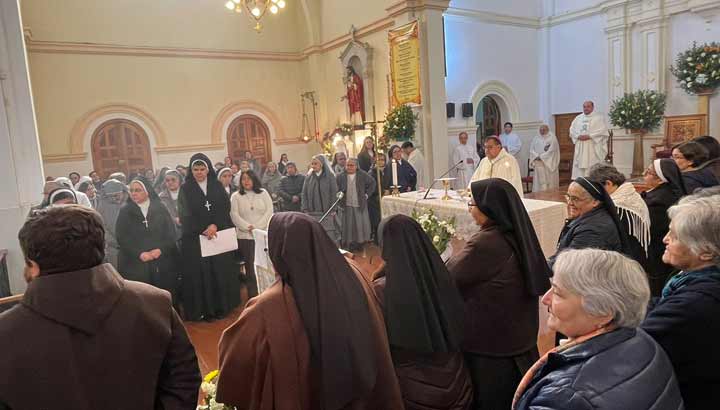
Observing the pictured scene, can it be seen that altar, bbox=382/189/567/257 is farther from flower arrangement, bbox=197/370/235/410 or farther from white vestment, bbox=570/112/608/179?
white vestment, bbox=570/112/608/179

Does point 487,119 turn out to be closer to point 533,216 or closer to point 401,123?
point 401,123

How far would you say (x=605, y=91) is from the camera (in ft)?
39.3

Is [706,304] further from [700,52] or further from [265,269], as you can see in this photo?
[700,52]

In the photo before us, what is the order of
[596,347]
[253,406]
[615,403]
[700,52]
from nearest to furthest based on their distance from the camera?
1. [615,403]
2. [596,347]
3. [253,406]
4. [700,52]

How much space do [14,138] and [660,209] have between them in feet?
21.5

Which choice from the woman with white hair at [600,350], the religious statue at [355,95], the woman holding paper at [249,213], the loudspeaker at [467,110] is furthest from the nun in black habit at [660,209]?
the religious statue at [355,95]

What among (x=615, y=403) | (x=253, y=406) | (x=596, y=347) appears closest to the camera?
(x=615, y=403)

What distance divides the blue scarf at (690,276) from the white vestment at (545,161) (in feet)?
35.8

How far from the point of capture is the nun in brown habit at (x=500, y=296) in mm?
2293

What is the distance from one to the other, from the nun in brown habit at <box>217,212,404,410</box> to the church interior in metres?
7.91

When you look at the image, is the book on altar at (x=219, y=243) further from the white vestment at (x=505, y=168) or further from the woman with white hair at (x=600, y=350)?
the woman with white hair at (x=600, y=350)

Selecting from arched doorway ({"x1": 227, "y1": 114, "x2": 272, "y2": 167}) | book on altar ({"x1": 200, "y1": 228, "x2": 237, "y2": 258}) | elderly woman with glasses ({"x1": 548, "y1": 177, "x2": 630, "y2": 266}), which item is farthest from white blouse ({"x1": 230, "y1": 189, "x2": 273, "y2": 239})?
arched doorway ({"x1": 227, "y1": 114, "x2": 272, "y2": 167})

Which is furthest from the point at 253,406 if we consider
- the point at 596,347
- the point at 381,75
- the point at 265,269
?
the point at 381,75

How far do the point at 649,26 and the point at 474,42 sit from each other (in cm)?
397
